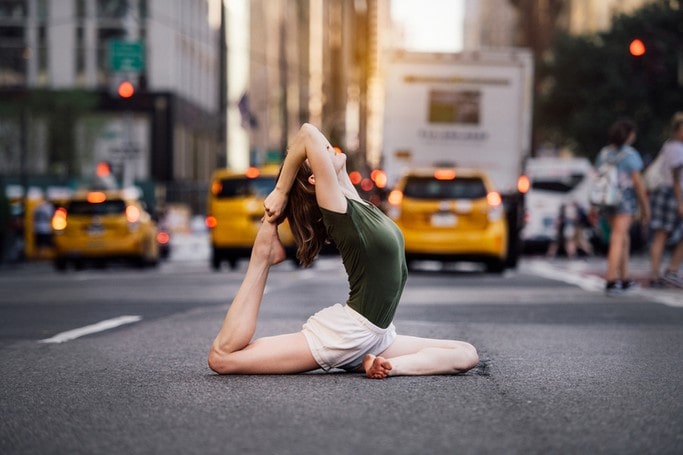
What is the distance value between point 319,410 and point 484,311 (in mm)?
6672

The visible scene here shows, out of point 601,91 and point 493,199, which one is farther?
point 601,91

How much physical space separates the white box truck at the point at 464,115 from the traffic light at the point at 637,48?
182cm

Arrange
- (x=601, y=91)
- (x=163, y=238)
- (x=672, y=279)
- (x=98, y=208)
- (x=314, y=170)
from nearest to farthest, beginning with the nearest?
(x=314, y=170)
(x=672, y=279)
(x=98, y=208)
(x=163, y=238)
(x=601, y=91)

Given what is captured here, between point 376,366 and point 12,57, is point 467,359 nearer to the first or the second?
point 376,366

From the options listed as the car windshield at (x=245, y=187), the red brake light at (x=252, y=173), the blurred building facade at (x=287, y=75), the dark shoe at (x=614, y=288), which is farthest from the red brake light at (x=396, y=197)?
the blurred building facade at (x=287, y=75)

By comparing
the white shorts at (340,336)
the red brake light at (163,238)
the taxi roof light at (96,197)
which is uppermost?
the white shorts at (340,336)

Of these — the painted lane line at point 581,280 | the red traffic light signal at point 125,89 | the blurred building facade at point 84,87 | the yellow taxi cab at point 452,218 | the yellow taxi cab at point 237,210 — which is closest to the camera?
the painted lane line at point 581,280

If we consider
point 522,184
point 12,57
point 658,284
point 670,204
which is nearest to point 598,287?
point 658,284

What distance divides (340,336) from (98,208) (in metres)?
21.8

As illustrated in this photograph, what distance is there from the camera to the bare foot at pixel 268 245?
7.07m

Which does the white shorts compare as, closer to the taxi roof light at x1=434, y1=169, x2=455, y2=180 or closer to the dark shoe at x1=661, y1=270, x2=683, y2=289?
the dark shoe at x1=661, y1=270, x2=683, y2=289

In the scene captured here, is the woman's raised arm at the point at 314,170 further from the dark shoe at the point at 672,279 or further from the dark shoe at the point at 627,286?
the dark shoe at the point at 672,279

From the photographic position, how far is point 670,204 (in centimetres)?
1628

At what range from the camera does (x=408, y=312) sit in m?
12.4
